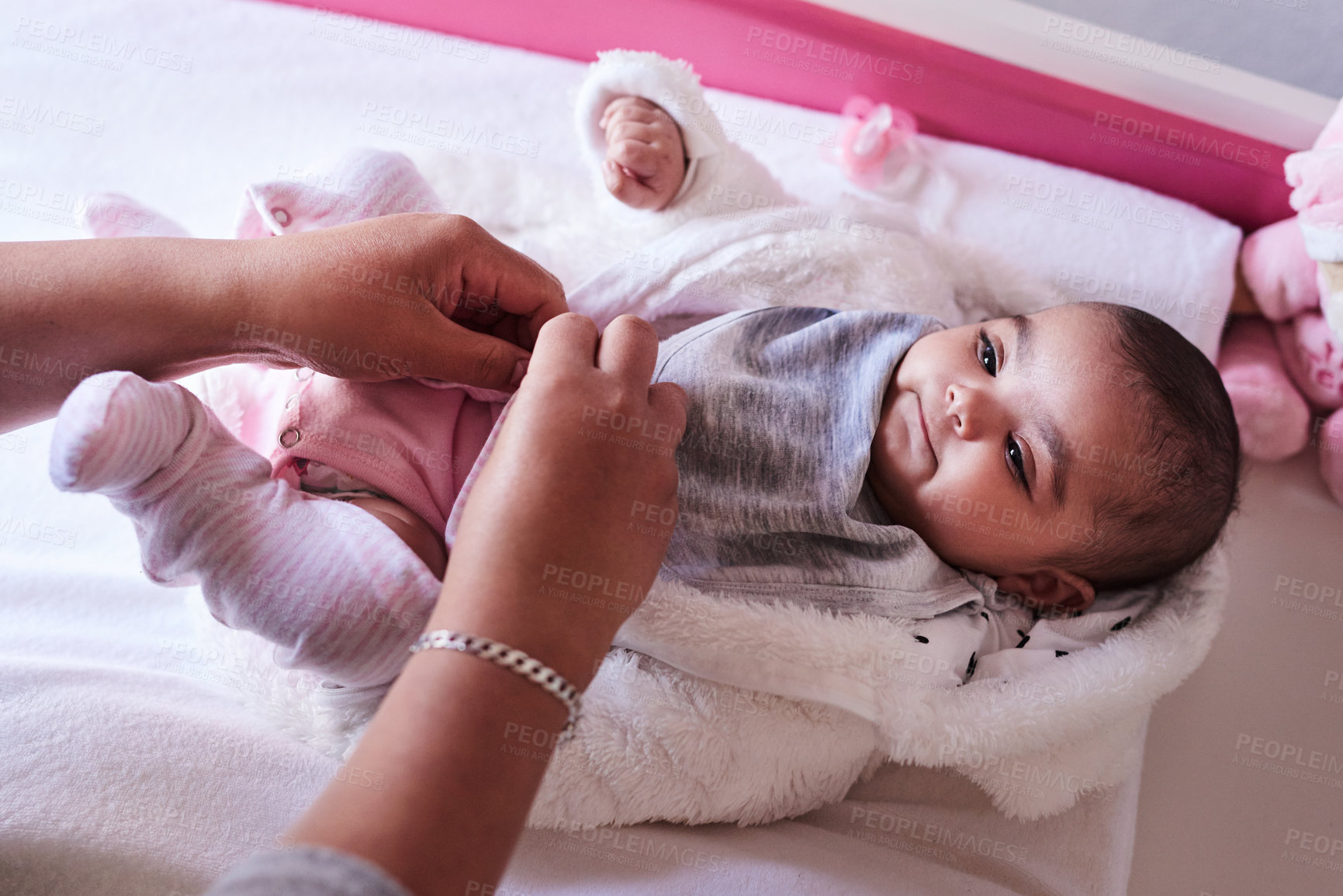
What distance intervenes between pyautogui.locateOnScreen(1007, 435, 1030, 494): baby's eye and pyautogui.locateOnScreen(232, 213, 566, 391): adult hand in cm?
58

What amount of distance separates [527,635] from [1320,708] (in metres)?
1.28

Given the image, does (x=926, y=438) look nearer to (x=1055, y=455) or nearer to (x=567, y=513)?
(x=1055, y=455)

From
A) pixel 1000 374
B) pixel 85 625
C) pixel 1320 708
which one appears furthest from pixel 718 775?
pixel 1320 708

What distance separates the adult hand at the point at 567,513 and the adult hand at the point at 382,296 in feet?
0.39

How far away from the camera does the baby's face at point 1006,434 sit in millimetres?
986

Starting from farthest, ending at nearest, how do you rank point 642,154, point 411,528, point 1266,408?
point 1266,408
point 642,154
point 411,528

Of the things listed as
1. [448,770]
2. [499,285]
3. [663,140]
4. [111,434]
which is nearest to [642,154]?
[663,140]

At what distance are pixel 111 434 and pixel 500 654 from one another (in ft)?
1.26

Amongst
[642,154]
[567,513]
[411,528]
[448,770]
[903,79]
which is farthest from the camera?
[903,79]

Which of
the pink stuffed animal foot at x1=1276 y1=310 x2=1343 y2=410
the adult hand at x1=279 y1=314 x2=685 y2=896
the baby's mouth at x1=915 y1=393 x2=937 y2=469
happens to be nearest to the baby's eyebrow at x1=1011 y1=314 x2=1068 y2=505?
the baby's mouth at x1=915 y1=393 x2=937 y2=469

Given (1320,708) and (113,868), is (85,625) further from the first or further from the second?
(1320,708)

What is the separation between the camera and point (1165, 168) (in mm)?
1533

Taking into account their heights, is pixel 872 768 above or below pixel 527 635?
below

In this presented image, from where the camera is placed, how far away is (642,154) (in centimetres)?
121
